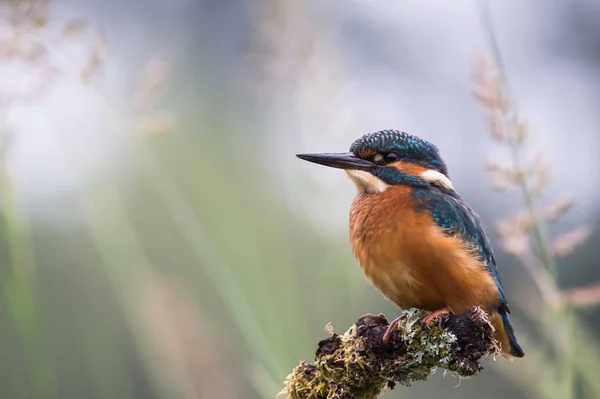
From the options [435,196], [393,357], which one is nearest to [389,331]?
[393,357]

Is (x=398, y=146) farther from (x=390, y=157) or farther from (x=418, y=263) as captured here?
(x=418, y=263)

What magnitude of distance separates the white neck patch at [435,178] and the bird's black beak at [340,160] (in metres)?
0.17

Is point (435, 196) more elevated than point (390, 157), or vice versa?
point (390, 157)

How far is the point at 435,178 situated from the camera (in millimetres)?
2074

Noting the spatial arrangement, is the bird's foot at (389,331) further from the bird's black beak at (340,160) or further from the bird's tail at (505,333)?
the bird's black beak at (340,160)

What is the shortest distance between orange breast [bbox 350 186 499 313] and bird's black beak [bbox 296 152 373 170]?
0.15 m

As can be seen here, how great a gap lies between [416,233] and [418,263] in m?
0.09

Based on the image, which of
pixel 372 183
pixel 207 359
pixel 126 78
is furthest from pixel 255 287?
pixel 126 78

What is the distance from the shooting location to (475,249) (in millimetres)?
1903

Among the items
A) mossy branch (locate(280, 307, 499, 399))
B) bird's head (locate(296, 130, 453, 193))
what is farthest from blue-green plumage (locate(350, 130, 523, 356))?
mossy branch (locate(280, 307, 499, 399))

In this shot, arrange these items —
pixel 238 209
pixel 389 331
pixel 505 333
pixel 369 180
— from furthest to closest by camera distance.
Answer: pixel 238 209, pixel 369 180, pixel 505 333, pixel 389 331

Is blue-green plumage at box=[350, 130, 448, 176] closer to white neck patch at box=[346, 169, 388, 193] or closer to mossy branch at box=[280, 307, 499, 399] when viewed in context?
white neck patch at box=[346, 169, 388, 193]

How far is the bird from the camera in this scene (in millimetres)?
1808

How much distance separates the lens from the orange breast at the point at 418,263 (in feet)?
5.90
